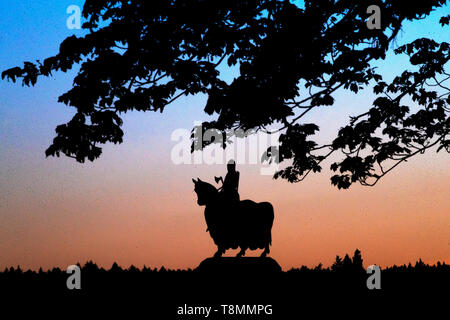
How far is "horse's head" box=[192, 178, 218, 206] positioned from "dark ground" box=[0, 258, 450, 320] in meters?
1.60

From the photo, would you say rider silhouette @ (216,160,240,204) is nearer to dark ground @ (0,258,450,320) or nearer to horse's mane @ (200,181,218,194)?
horse's mane @ (200,181,218,194)

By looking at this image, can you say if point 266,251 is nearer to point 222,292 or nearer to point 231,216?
point 231,216

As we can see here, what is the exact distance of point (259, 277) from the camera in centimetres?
1292

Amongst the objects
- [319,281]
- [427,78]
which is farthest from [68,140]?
[427,78]

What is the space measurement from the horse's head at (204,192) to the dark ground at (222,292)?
1.60 metres

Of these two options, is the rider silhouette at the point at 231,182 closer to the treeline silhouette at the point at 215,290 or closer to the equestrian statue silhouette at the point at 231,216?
the equestrian statue silhouette at the point at 231,216

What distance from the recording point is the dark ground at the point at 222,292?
1015cm

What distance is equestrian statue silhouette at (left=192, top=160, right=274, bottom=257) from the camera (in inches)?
496

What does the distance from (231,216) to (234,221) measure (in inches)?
6.4

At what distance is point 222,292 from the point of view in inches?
490

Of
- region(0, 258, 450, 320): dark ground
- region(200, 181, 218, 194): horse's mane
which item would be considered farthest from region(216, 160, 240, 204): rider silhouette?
region(0, 258, 450, 320): dark ground

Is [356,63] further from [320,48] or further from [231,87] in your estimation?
[231,87]

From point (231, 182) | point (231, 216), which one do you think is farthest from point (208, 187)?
point (231, 216)

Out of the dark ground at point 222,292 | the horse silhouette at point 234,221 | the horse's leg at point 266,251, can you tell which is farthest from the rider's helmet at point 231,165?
the horse's leg at point 266,251
